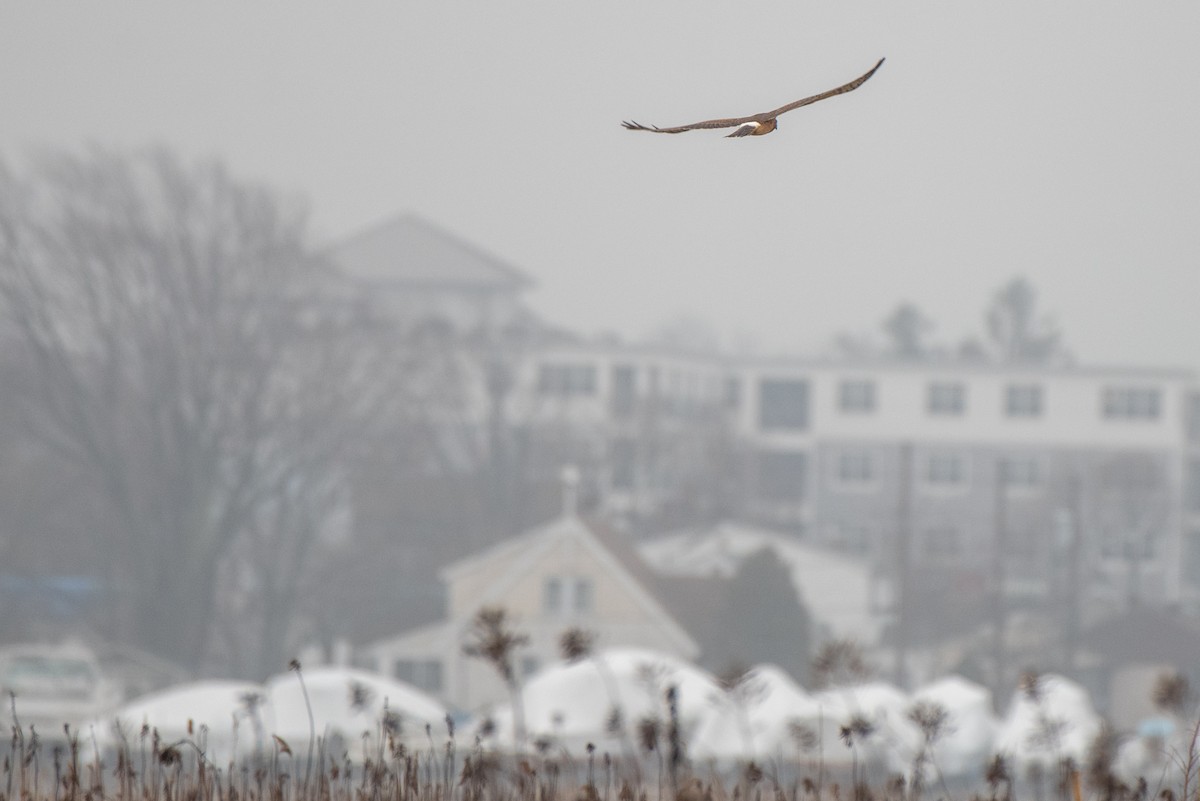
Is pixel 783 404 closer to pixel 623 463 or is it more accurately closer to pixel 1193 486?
pixel 623 463

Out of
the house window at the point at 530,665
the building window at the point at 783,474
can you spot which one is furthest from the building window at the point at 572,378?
the house window at the point at 530,665

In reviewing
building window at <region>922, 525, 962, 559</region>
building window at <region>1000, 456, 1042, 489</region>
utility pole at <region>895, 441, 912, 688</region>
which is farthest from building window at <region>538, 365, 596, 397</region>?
utility pole at <region>895, 441, 912, 688</region>

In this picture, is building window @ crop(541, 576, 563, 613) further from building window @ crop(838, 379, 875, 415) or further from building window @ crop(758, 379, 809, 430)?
building window @ crop(758, 379, 809, 430)

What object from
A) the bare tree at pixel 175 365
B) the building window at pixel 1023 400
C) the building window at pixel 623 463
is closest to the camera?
the bare tree at pixel 175 365

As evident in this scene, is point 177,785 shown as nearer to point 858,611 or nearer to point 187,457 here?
point 187,457

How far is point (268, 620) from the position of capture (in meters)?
64.5

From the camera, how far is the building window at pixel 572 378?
95.6 meters

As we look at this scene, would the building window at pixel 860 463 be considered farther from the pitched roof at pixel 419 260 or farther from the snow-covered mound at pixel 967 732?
the snow-covered mound at pixel 967 732

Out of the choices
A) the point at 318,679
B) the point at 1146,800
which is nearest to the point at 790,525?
the point at 318,679

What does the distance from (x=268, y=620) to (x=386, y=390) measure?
321 inches

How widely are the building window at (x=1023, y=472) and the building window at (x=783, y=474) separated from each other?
10896 mm

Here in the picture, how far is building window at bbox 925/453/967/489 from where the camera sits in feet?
333

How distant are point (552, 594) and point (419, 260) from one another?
4985 cm

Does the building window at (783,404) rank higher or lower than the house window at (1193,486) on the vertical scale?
higher
